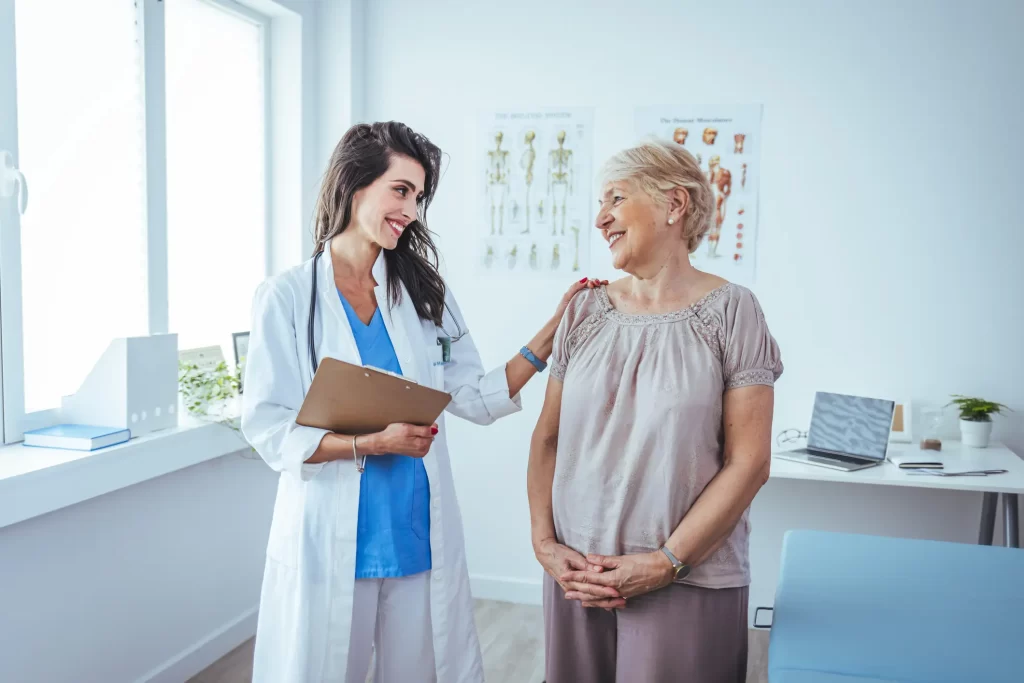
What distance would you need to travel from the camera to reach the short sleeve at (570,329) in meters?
1.56

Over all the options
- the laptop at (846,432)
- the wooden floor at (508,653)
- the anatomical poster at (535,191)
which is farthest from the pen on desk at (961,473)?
the anatomical poster at (535,191)

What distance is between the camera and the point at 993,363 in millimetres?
2844

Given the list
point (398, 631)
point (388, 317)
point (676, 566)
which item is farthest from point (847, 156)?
point (398, 631)

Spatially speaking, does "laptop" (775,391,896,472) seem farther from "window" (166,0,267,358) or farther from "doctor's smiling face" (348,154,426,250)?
"window" (166,0,267,358)

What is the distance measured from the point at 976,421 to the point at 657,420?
6.23 ft

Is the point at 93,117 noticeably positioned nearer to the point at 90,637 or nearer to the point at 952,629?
the point at 90,637

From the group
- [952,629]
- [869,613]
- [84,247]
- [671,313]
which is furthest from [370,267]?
[952,629]

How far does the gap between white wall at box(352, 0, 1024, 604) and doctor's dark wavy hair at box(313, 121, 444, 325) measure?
1.36 m

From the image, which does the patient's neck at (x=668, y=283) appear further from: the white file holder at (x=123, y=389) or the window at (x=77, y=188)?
the window at (x=77, y=188)

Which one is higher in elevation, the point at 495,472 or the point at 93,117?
the point at 93,117

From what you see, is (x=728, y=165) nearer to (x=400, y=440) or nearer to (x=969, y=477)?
(x=969, y=477)

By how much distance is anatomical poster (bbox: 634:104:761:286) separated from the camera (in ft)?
9.86

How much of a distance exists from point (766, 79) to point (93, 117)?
223 centimetres

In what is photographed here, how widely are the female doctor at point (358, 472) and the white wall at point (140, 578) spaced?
71 centimetres
